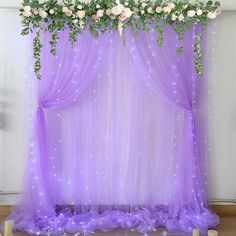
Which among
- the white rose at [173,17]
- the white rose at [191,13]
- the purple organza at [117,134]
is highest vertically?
the white rose at [191,13]

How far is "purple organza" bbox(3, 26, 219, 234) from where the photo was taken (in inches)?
119

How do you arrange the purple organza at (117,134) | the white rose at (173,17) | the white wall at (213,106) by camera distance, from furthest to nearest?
the white wall at (213,106)
the purple organza at (117,134)
the white rose at (173,17)

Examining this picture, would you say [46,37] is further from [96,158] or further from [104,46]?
[96,158]

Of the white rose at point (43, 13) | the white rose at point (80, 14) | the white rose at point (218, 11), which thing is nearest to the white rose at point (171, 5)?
the white rose at point (218, 11)

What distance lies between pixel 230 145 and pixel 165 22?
142 cm

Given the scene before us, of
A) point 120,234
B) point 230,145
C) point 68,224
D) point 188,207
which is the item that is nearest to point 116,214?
point 120,234

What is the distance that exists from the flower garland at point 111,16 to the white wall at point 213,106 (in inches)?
13.3

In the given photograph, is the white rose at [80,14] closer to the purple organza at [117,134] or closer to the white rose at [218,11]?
the purple organza at [117,134]

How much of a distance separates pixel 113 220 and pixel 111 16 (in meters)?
1.90

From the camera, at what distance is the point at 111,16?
2795 mm

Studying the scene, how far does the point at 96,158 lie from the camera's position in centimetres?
311

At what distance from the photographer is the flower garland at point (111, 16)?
9.10 feet

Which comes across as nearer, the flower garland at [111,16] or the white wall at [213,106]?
the flower garland at [111,16]

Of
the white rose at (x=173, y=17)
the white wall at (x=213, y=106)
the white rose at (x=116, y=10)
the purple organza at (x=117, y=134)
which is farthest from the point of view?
the white wall at (x=213, y=106)
